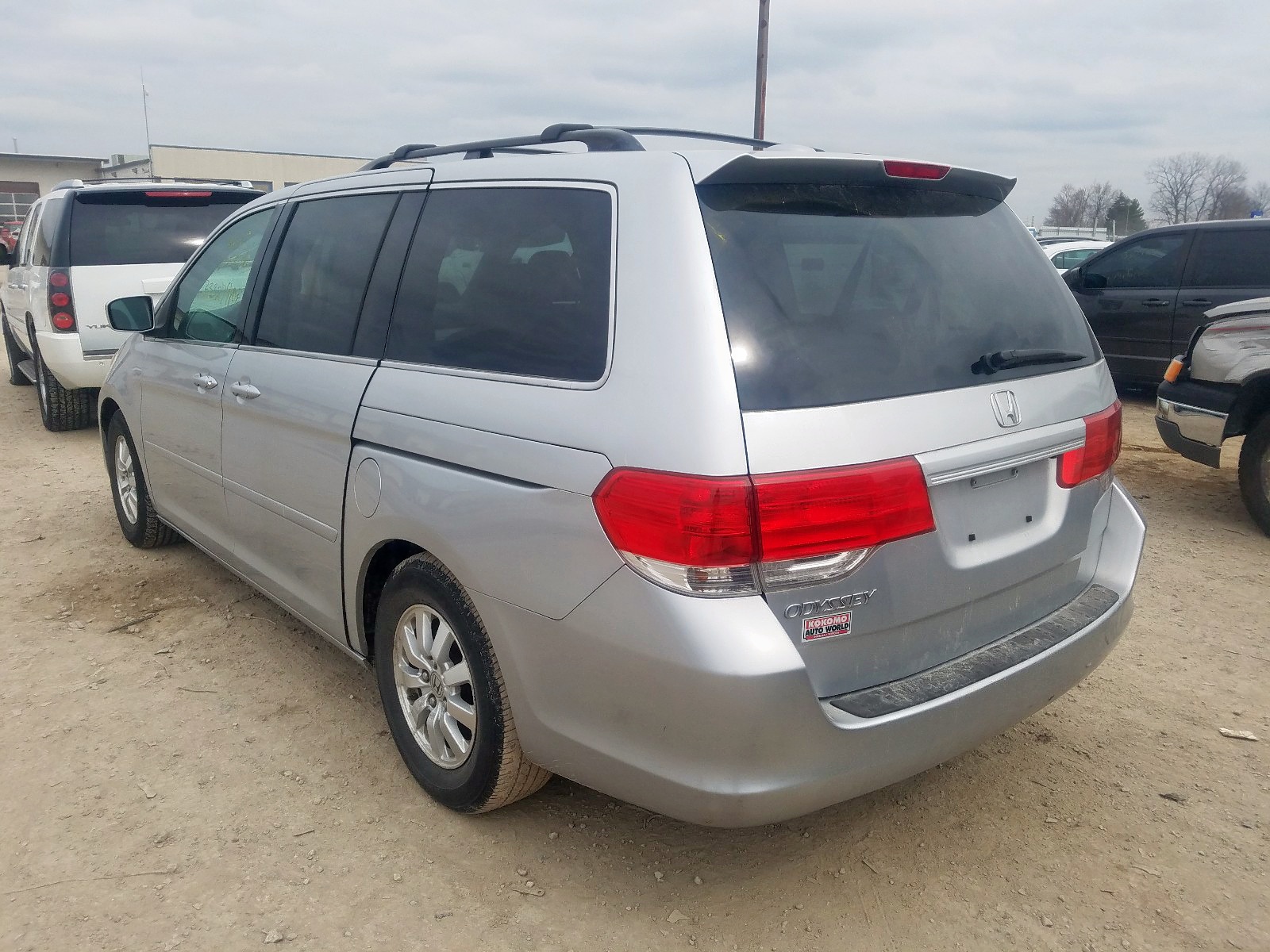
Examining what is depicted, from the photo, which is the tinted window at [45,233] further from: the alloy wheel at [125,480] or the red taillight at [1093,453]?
the red taillight at [1093,453]

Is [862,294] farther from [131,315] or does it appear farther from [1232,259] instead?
[1232,259]

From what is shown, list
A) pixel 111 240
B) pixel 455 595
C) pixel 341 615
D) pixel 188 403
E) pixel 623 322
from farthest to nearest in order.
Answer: pixel 111 240 < pixel 188 403 < pixel 341 615 < pixel 455 595 < pixel 623 322

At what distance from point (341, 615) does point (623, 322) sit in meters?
1.53

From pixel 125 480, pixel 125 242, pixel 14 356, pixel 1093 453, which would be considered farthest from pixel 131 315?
pixel 14 356

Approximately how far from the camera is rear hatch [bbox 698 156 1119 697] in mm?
2084

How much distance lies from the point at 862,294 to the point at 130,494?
13.9 ft

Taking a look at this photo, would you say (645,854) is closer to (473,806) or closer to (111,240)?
(473,806)

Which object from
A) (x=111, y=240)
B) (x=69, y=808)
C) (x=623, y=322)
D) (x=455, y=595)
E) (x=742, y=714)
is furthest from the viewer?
(x=111, y=240)

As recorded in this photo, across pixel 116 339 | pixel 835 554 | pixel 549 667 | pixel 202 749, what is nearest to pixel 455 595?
pixel 549 667

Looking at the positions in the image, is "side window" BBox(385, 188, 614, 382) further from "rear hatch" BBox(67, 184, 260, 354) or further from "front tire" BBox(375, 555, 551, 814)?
"rear hatch" BBox(67, 184, 260, 354)

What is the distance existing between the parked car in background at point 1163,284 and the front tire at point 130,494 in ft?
25.7

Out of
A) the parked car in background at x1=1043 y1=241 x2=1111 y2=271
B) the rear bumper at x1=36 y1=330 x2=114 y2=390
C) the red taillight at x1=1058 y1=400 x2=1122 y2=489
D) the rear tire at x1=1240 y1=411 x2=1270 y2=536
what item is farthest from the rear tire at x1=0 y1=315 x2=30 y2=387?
the parked car in background at x1=1043 y1=241 x2=1111 y2=271

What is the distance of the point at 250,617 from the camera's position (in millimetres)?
4320

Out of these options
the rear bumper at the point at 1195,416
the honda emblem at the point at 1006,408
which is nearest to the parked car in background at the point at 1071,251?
the rear bumper at the point at 1195,416
